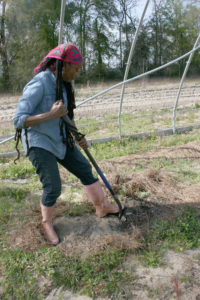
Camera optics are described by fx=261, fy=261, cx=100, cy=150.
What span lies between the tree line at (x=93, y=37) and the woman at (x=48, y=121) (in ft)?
22.6

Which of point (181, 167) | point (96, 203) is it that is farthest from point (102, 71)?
point (96, 203)

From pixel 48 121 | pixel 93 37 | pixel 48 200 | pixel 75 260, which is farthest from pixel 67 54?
pixel 93 37

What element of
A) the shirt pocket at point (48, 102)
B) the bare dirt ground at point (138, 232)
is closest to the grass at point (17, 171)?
the bare dirt ground at point (138, 232)

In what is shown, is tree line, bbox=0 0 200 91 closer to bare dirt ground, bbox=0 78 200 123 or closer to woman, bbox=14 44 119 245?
bare dirt ground, bbox=0 78 200 123

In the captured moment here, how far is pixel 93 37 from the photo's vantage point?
10.6 metres

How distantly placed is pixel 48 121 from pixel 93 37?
958 cm

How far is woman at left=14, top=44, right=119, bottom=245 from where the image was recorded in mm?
1884

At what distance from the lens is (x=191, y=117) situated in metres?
7.29

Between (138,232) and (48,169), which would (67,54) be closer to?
(48,169)

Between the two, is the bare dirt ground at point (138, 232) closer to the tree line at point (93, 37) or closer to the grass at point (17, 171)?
the grass at point (17, 171)

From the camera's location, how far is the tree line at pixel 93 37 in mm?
9219

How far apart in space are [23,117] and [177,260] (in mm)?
1633

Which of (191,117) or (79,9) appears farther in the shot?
(79,9)

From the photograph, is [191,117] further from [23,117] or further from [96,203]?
[23,117]
